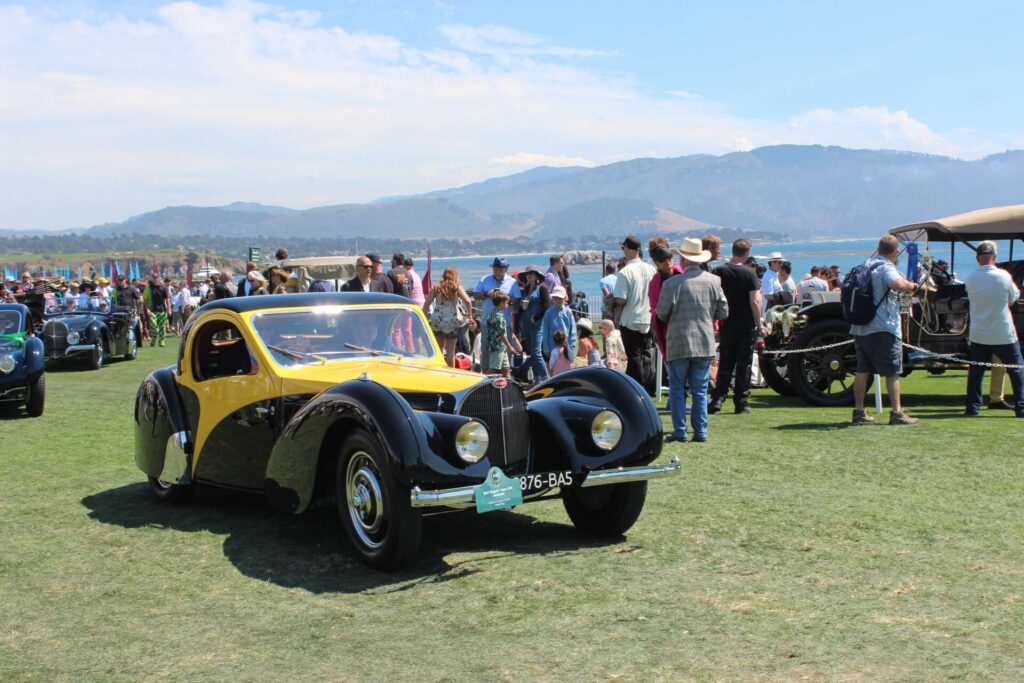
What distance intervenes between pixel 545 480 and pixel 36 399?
895 cm

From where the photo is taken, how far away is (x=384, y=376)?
617cm

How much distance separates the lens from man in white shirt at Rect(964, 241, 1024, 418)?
1047 cm

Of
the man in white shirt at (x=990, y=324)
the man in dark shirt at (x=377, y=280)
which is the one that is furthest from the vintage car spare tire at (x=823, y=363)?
the man in dark shirt at (x=377, y=280)

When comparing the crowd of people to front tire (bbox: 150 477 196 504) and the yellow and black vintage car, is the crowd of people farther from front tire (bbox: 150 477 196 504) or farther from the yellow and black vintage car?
front tire (bbox: 150 477 196 504)

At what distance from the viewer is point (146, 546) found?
20.2 ft

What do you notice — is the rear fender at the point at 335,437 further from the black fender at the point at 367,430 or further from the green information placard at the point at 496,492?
the green information placard at the point at 496,492

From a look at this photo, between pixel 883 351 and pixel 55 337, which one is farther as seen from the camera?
pixel 55 337

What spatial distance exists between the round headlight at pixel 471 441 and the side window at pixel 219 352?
1986mm

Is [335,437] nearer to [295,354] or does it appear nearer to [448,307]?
[295,354]

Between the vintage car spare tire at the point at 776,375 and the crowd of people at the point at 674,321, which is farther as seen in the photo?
the vintage car spare tire at the point at 776,375

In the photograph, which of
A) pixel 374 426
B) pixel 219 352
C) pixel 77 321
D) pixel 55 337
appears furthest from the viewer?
pixel 77 321

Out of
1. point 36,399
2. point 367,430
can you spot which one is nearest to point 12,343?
point 36,399

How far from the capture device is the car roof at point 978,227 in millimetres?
11609

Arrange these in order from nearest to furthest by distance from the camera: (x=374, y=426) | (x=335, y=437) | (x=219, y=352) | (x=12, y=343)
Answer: (x=374, y=426)
(x=335, y=437)
(x=219, y=352)
(x=12, y=343)
